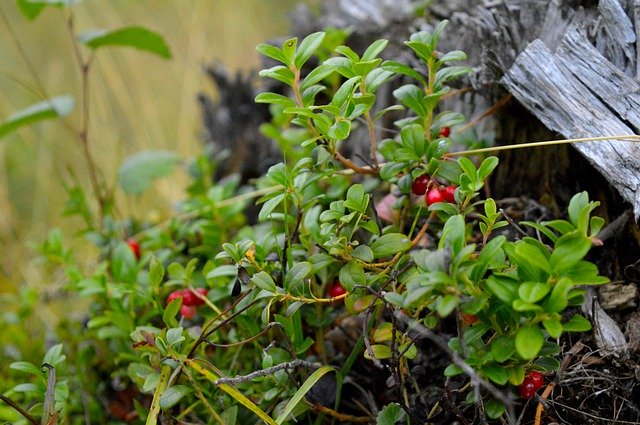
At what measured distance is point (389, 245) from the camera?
3.93ft

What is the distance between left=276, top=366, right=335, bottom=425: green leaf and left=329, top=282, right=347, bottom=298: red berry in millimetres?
178

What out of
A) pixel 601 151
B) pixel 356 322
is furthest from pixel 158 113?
pixel 601 151

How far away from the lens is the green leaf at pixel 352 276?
1173 millimetres

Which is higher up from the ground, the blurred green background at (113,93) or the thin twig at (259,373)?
the blurred green background at (113,93)

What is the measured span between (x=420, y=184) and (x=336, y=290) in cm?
29

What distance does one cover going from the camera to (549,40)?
151 cm

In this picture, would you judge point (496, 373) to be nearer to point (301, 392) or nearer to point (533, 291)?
point (533, 291)

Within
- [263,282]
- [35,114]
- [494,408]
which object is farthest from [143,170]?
[494,408]

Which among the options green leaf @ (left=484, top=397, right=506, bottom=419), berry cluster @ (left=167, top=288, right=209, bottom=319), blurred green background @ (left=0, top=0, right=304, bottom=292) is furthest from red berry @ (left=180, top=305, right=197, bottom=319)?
blurred green background @ (left=0, top=0, right=304, bottom=292)

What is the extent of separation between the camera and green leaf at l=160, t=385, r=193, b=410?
3.92 ft

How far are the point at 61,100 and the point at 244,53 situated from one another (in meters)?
2.14

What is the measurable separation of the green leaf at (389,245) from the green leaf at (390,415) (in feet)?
0.93

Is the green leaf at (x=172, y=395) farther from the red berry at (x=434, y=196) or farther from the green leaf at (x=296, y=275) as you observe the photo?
the red berry at (x=434, y=196)

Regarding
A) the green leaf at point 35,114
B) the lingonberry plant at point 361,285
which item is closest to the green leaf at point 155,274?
the lingonberry plant at point 361,285
